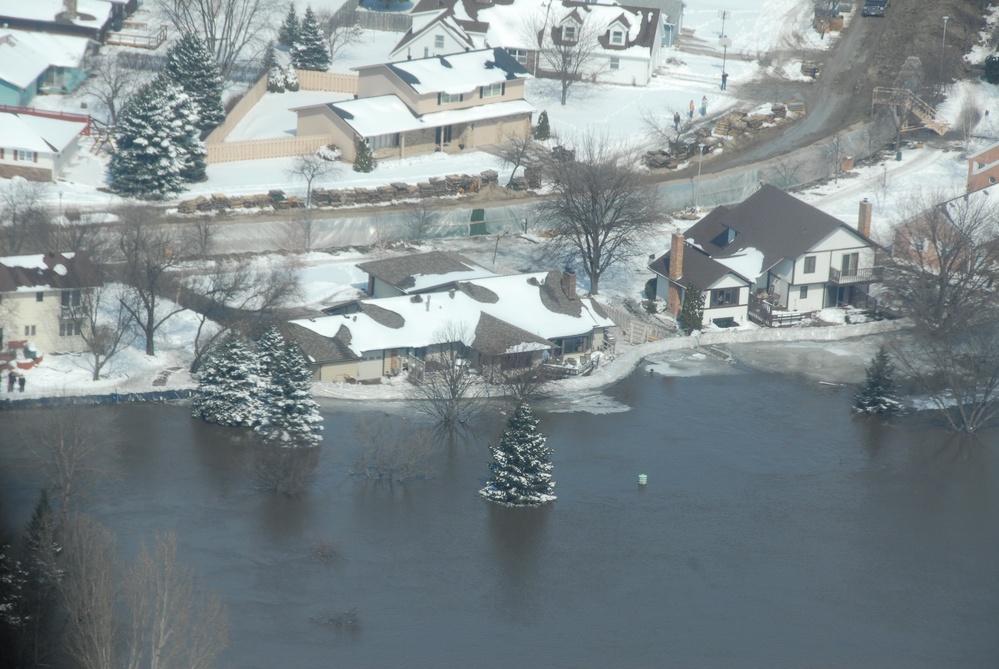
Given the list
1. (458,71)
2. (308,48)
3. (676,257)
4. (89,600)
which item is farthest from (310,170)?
(89,600)

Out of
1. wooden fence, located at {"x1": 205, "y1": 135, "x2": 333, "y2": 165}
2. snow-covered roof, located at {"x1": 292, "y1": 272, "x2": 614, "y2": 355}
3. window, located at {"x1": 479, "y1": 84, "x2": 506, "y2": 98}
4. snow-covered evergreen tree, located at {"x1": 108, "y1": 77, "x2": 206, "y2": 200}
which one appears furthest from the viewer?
window, located at {"x1": 479, "y1": 84, "x2": 506, "y2": 98}

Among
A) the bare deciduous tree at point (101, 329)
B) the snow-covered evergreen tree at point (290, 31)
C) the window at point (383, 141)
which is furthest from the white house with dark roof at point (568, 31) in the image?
the bare deciduous tree at point (101, 329)

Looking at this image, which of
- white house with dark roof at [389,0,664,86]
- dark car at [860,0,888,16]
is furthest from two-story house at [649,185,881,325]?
dark car at [860,0,888,16]

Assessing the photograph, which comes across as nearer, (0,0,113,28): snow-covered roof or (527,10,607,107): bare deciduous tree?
(0,0,113,28): snow-covered roof

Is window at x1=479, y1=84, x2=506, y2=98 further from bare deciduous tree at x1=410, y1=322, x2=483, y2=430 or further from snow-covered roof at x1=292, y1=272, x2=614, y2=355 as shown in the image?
bare deciduous tree at x1=410, y1=322, x2=483, y2=430

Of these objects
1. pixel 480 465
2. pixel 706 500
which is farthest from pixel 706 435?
pixel 480 465

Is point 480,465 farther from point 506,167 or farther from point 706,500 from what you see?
point 506,167
